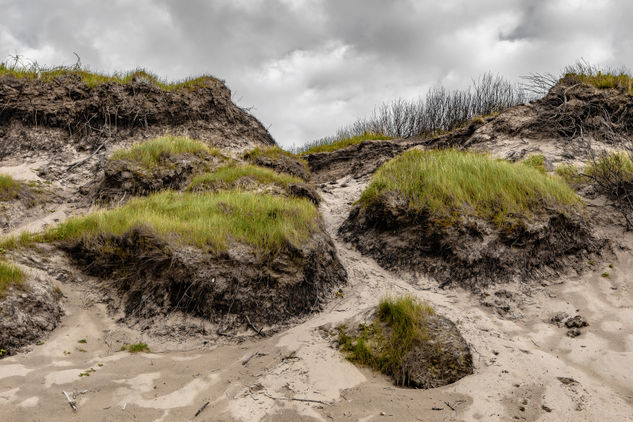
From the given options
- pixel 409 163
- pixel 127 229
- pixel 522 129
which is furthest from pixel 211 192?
pixel 522 129

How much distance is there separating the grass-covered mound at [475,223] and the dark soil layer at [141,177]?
14.4 ft

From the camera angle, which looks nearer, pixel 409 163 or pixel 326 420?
pixel 326 420

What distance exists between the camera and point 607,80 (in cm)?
984

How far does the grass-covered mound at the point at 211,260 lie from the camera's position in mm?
4730

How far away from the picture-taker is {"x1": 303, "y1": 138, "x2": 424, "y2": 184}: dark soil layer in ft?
37.1

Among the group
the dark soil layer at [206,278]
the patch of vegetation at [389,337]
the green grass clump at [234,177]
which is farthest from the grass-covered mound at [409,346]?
the green grass clump at [234,177]

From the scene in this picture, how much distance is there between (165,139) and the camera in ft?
31.0

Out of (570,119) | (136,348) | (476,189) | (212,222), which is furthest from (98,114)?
(570,119)

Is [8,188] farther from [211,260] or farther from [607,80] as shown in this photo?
[607,80]

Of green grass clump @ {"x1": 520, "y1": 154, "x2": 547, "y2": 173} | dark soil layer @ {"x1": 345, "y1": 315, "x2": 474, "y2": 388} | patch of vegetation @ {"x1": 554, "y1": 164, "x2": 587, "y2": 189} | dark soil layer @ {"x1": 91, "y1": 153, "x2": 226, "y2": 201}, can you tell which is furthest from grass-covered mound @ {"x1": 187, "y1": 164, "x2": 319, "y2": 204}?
patch of vegetation @ {"x1": 554, "y1": 164, "x2": 587, "y2": 189}

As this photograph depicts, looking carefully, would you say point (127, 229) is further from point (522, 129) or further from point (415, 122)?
point (415, 122)

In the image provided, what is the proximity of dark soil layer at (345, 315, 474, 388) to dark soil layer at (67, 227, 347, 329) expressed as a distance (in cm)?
148

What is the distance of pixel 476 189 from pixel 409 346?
131 inches

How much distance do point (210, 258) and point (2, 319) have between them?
7.01 ft
